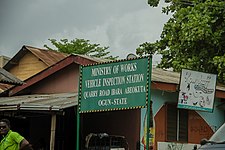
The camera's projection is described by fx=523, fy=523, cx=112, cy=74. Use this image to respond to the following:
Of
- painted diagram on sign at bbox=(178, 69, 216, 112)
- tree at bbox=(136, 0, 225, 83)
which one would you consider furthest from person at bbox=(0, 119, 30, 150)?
tree at bbox=(136, 0, 225, 83)

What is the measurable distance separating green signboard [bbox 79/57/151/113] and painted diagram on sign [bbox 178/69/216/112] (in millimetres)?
2193

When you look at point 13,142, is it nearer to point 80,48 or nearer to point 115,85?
point 115,85

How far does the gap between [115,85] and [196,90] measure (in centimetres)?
271

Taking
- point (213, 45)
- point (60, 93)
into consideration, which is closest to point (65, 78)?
point (60, 93)

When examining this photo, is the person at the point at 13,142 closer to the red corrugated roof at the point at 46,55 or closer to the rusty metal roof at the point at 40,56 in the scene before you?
the rusty metal roof at the point at 40,56

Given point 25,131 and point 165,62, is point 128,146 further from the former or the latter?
point 165,62

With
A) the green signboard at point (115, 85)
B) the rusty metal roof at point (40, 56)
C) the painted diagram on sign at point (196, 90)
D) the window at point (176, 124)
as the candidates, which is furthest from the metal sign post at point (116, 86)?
the rusty metal roof at point (40, 56)

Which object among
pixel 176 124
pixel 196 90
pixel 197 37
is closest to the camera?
pixel 196 90

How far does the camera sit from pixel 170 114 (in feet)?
46.9

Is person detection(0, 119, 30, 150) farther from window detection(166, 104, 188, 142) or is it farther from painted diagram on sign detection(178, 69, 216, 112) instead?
window detection(166, 104, 188, 142)

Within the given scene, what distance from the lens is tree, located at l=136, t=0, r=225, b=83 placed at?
59.6ft

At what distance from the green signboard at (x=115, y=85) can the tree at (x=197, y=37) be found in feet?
23.1

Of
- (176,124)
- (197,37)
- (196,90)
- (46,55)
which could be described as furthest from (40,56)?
(196,90)

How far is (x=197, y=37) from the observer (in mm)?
18125
